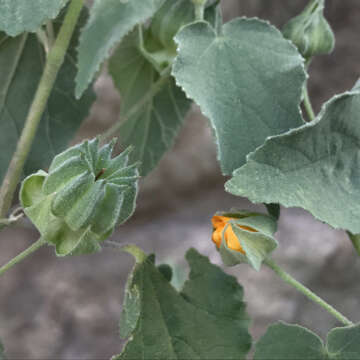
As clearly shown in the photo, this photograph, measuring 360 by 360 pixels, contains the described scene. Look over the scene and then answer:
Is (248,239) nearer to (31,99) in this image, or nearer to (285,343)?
(285,343)

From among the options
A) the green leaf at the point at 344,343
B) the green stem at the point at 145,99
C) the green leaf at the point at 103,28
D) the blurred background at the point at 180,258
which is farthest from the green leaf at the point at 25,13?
the blurred background at the point at 180,258

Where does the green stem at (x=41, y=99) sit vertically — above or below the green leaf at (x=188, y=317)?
above

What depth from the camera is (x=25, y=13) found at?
0.41 meters

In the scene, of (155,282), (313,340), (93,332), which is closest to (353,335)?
(313,340)

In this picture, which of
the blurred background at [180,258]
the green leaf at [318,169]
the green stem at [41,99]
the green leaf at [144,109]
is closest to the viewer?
the green leaf at [318,169]

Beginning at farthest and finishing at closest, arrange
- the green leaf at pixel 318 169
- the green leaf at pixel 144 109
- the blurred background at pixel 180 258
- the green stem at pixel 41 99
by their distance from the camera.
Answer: the blurred background at pixel 180 258
the green leaf at pixel 144 109
the green stem at pixel 41 99
the green leaf at pixel 318 169

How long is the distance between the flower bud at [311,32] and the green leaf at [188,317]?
0.58 ft

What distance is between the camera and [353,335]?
1.41 ft

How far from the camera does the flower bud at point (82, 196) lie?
38cm

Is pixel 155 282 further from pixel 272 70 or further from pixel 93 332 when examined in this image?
pixel 93 332

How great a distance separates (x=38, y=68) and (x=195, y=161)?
1434 millimetres

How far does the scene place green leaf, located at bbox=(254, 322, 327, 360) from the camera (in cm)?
43

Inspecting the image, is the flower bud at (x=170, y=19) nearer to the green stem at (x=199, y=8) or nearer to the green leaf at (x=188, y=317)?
the green stem at (x=199, y=8)

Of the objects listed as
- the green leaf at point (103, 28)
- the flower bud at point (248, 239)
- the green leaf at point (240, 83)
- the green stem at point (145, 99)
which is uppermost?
the green leaf at point (103, 28)
